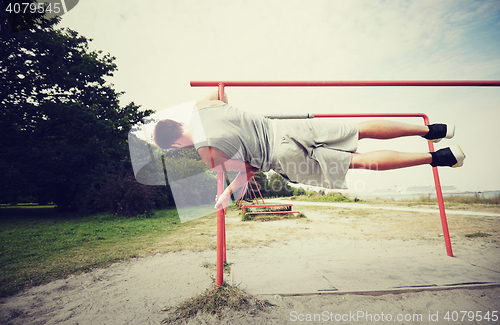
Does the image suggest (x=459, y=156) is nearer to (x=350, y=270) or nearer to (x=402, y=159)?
(x=402, y=159)

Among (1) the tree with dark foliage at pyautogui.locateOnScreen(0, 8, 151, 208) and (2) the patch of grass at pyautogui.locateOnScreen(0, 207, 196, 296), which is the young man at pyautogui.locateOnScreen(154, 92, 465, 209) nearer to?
(2) the patch of grass at pyautogui.locateOnScreen(0, 207, 196, 296)

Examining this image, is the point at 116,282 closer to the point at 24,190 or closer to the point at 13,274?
the point at 13,274

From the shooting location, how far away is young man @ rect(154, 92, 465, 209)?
1.34 m

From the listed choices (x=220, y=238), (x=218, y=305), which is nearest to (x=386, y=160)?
(x=220, y=238)

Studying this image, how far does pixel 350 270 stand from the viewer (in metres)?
1.81

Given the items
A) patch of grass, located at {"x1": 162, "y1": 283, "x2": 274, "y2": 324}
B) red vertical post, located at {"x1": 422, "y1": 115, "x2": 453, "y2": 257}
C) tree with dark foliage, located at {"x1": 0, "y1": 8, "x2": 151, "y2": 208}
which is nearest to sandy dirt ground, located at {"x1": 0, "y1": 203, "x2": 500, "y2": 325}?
patch of grass, located at {"x1": 162, "y1": 283, "x2": 274, "y2": 324}

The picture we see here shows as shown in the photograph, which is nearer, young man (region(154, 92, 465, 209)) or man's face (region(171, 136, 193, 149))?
young man (region(154, 92, 465, 209))

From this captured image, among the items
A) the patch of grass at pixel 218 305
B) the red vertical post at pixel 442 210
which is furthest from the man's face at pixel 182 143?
the red vertical post at pixel 442 210

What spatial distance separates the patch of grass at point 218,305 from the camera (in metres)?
1.25

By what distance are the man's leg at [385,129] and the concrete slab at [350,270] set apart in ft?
3.41

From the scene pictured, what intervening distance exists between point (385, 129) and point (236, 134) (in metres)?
1.02

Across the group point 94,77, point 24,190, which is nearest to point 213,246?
point 24,190

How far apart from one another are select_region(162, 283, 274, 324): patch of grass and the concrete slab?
0.16 metres

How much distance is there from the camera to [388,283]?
1531 millimetres
